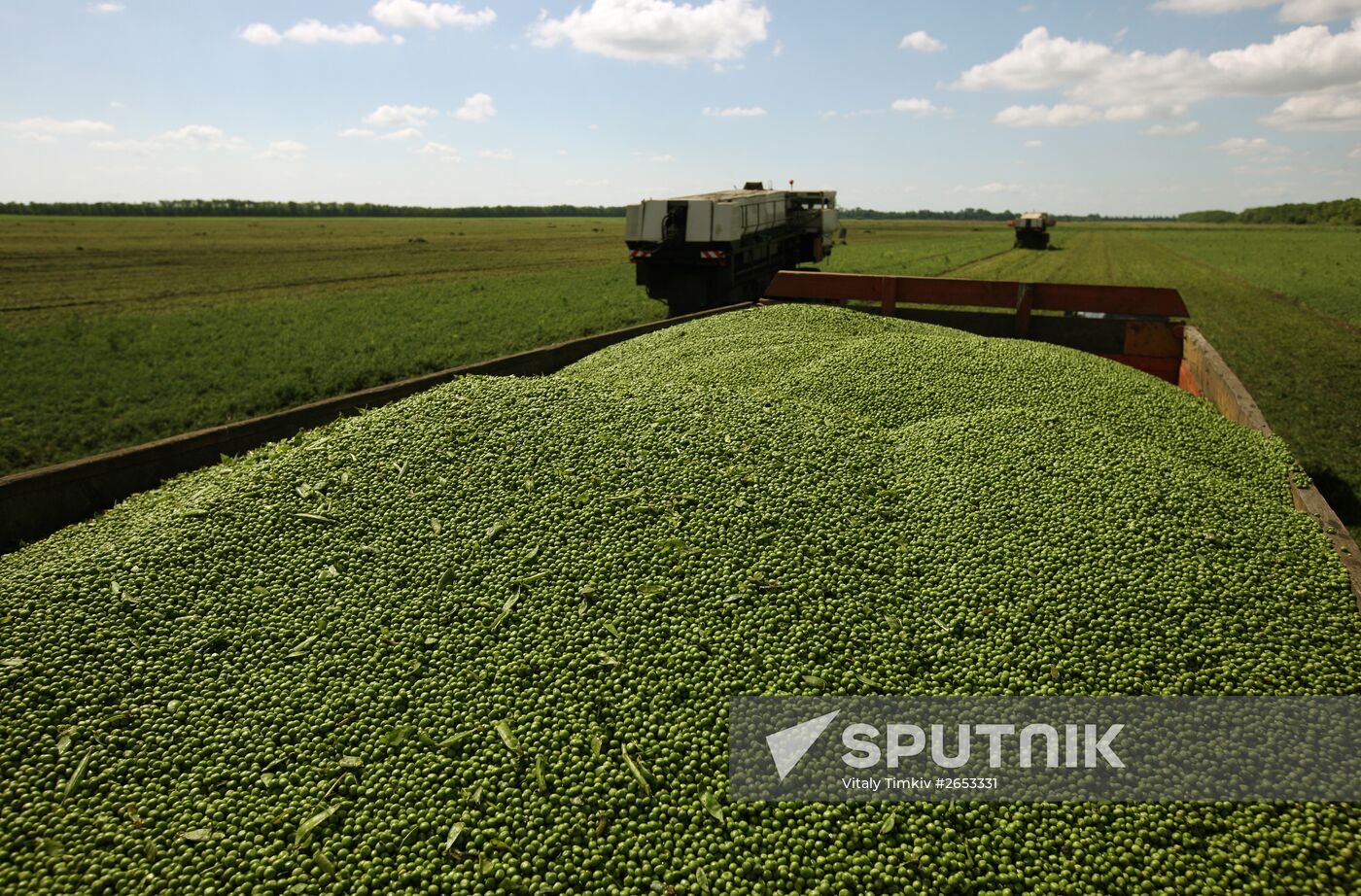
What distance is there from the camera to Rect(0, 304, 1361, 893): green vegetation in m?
2.10

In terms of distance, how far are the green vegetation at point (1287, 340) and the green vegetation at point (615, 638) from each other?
3.07m

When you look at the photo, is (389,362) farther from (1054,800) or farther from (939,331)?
(1054,800)

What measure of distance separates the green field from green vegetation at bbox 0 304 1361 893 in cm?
335

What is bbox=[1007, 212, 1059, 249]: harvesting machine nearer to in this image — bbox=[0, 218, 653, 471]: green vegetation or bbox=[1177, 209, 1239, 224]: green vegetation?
bbox=[0, 218, 653, 471]: green vegetation

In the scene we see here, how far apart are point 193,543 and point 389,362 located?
755 centimetres

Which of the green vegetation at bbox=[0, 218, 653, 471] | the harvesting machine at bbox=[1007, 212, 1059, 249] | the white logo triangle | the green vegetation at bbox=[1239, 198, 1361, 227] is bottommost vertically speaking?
the white logo triangle

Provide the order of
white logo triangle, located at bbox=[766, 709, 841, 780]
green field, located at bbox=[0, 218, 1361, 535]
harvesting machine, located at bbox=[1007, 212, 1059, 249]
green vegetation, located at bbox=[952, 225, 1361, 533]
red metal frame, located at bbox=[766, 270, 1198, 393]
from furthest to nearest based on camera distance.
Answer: harvesting machine, located at bbox=[1007, 212, 1059, 249], green field, located at bbox=[0, 218, 1361, 535], green vegetation, located at bbox=[952, 225, 1361, 533], red metal frame, located at bbox=[766, 270, 1198, 393], white logo triangle, located at bbox=[766, 709, 841, 780]

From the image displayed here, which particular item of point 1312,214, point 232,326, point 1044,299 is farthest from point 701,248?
point 1312,214

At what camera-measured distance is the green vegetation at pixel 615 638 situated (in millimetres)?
2096

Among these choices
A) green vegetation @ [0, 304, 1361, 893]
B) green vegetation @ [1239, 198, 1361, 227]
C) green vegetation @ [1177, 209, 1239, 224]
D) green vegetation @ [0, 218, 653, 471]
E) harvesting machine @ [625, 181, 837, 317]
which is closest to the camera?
green vegetation @ [0, 304, 1361, 893]

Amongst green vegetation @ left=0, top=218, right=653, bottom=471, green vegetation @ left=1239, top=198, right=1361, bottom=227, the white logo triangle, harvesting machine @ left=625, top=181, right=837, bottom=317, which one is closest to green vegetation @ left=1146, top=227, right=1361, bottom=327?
harvesting machine @ left=625, top=181, right=837, bottom=317

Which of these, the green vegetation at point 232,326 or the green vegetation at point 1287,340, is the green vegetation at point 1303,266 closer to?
the green vegetation at point 1287,340

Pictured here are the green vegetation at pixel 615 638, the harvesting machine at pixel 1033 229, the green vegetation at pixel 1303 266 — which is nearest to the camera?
the green vegetation at pixel 615 638

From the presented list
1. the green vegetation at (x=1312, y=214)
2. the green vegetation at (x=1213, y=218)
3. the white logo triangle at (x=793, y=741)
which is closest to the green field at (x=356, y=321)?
the white logo triangle at (x=793, y=741)
